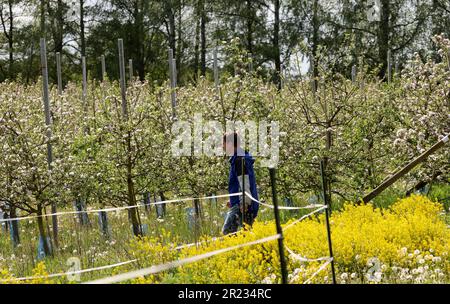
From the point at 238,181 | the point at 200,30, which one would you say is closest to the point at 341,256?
the point at 238,181

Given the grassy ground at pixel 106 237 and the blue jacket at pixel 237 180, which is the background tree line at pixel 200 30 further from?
the blue jacket at pixel 237 180

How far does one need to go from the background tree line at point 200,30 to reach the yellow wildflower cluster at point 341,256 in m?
15.9

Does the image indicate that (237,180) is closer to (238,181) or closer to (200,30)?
(238,181)

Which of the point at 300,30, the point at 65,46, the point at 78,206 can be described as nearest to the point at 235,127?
the point at 78,206

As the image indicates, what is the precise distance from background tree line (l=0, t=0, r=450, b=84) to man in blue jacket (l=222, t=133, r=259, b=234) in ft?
47.2

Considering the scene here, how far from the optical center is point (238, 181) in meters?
8.45

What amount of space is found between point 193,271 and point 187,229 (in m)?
4.05

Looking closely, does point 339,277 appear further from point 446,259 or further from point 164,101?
point 164,101

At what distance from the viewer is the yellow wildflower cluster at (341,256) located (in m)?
6.07

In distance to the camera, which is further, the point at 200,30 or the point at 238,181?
the point at 200,30

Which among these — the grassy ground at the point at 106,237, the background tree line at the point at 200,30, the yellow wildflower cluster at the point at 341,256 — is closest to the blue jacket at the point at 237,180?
the grassy ground at the point at 106,237

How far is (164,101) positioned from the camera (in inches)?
480

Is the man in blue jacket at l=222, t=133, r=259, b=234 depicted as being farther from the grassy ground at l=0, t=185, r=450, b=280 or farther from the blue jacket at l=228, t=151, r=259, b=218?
the grassy ground at l=0, t=185, r=450, b=280

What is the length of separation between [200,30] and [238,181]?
67.9ft
